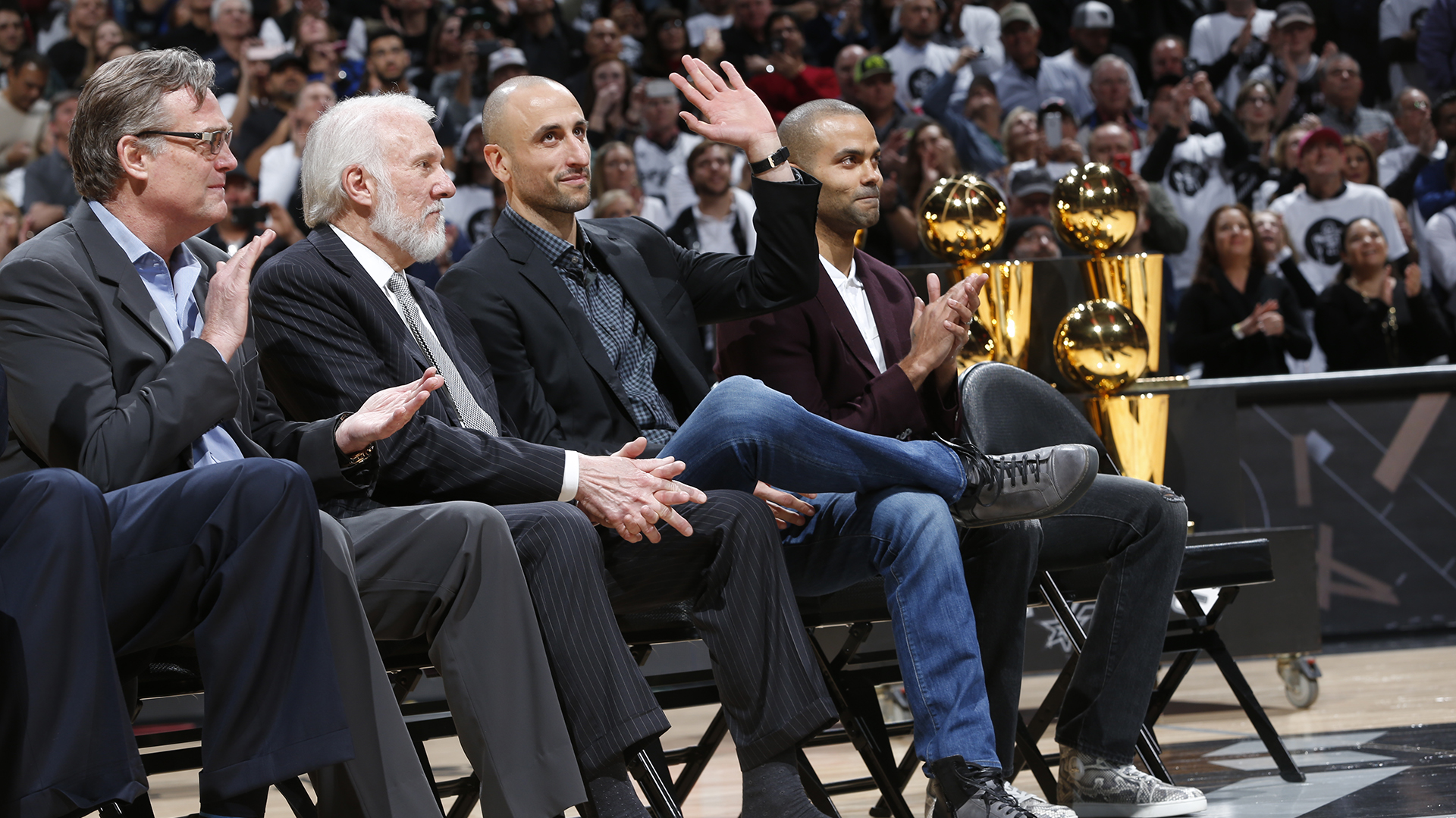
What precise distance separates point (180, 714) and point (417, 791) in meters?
3.15

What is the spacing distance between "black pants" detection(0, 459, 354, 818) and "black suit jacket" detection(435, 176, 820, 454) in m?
0.95

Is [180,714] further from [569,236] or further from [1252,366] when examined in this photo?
[1252,366]

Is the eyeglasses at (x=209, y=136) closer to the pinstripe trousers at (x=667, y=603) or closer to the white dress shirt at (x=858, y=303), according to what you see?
the pinstripe trousers at (x=667, y=603)

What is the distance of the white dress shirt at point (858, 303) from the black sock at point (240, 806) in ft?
6.05

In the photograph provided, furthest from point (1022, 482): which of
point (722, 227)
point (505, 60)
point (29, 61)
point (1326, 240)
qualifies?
point (29, 61)

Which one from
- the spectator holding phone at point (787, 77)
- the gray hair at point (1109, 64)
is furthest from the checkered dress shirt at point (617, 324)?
the gray hair at point (1109, 64)

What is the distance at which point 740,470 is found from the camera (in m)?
2.80

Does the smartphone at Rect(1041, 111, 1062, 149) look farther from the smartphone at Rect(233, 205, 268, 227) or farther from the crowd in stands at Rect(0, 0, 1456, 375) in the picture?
the smartphone at Rect(233, 205, 268, 227)

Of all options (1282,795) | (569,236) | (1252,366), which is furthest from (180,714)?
(1252,366)

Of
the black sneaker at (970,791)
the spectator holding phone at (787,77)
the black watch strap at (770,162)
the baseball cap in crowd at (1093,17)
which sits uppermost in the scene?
the black watch strap at (770,162)

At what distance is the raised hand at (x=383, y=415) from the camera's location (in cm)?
249

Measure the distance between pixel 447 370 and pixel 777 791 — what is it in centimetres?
104

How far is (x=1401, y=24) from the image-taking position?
960cm

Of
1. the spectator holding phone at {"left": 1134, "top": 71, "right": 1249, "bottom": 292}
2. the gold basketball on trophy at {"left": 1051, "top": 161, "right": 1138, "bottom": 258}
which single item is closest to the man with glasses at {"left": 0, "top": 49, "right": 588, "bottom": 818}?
the gold basketball on trophy at {"left": 1051, "top": 161, "right": 1138, "bottom": 258}
